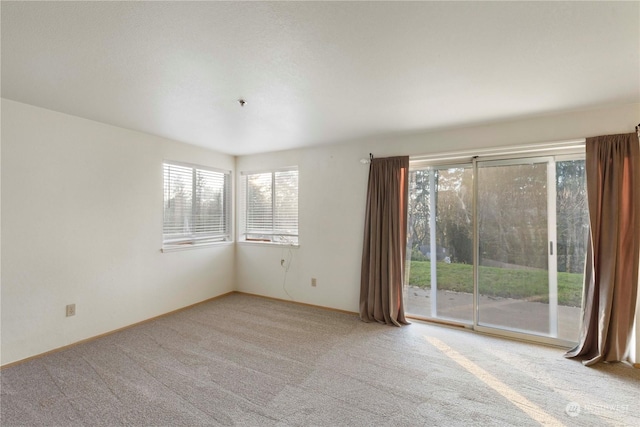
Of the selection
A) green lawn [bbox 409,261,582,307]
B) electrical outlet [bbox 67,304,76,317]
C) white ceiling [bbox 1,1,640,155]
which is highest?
white ceiling [bbox 1,1,640,155]

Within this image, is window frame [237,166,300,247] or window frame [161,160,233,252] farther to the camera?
window frame [237,166,300,247]

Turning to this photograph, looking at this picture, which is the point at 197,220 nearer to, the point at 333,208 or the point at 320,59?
the point at 333,208

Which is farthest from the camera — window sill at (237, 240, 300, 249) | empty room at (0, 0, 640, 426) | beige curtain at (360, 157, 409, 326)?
window sill at (237, 240, 300, 249)

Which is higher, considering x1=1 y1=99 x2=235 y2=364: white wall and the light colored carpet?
x1=1 y1=99 x2=235 y2=364: white wall

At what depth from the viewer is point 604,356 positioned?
2.54m

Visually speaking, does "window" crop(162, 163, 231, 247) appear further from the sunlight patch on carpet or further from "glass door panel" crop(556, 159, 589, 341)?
"glass door panel" crop(556, 159, 589, 341)

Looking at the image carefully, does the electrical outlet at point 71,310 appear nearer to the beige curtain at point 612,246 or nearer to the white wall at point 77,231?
the white wall at point 77,231

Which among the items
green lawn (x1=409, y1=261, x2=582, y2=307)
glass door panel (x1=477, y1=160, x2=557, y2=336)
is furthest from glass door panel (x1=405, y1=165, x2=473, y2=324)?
glass door panel (x1=477, y1=160, x2=557, y2=336)

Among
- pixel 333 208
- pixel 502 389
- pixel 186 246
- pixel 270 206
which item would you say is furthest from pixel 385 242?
pixel 186 246

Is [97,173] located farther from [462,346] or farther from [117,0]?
[462,346]

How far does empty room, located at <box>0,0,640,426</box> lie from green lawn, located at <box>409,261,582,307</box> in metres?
0.02

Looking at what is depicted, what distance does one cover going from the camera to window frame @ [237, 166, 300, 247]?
433 centimetres

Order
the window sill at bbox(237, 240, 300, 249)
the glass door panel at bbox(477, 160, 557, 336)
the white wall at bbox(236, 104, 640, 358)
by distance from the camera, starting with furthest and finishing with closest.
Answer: the window sill at bbox(237, 240, 300, 249) → the white wall at bbox(236, 104, 640, 358) → the glass door panel at bbox(477, 160, 557, 336)

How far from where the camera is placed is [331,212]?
3992 mm
